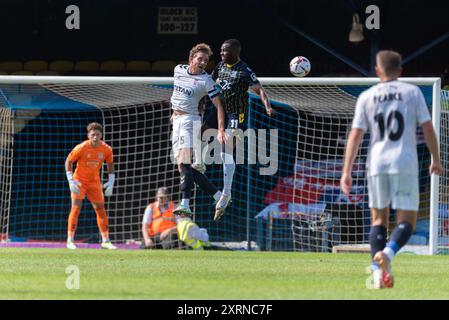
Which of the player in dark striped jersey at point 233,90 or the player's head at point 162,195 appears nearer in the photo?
the player in dark striped jersey at point 233,90

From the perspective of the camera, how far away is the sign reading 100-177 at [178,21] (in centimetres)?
2588

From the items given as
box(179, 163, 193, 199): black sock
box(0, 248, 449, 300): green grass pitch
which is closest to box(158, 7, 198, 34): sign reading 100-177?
box(0, 248, 449, 300): green grass pitch

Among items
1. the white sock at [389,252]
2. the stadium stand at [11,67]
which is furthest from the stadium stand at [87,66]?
the white sock at [389,252]

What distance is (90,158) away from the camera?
17.5 meters

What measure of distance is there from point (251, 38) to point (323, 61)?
187 centimetres

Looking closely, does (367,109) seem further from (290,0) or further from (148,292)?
(290,0)

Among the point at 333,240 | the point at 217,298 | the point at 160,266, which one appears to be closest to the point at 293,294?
the point at 217,298

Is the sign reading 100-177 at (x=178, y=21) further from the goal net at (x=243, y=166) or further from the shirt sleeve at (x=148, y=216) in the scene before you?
the shirt sleeve at (x=148, y=216)

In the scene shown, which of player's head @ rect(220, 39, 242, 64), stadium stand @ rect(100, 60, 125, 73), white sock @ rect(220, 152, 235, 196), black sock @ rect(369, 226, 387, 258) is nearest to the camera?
black sock @ rect(369, 226, 387, 258)

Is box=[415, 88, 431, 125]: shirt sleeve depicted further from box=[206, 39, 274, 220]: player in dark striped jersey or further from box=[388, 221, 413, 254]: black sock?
box=[206, 39, 274, 220]: player in dark striped jersey

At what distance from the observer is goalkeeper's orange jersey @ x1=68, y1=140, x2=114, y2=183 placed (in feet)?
57.1

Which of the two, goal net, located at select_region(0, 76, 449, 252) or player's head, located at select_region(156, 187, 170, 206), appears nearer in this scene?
goal net, located at select_region(0, 76, 449, 252)

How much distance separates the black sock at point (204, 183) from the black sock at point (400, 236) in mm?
5130

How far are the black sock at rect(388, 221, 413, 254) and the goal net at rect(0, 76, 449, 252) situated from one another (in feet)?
24.4
